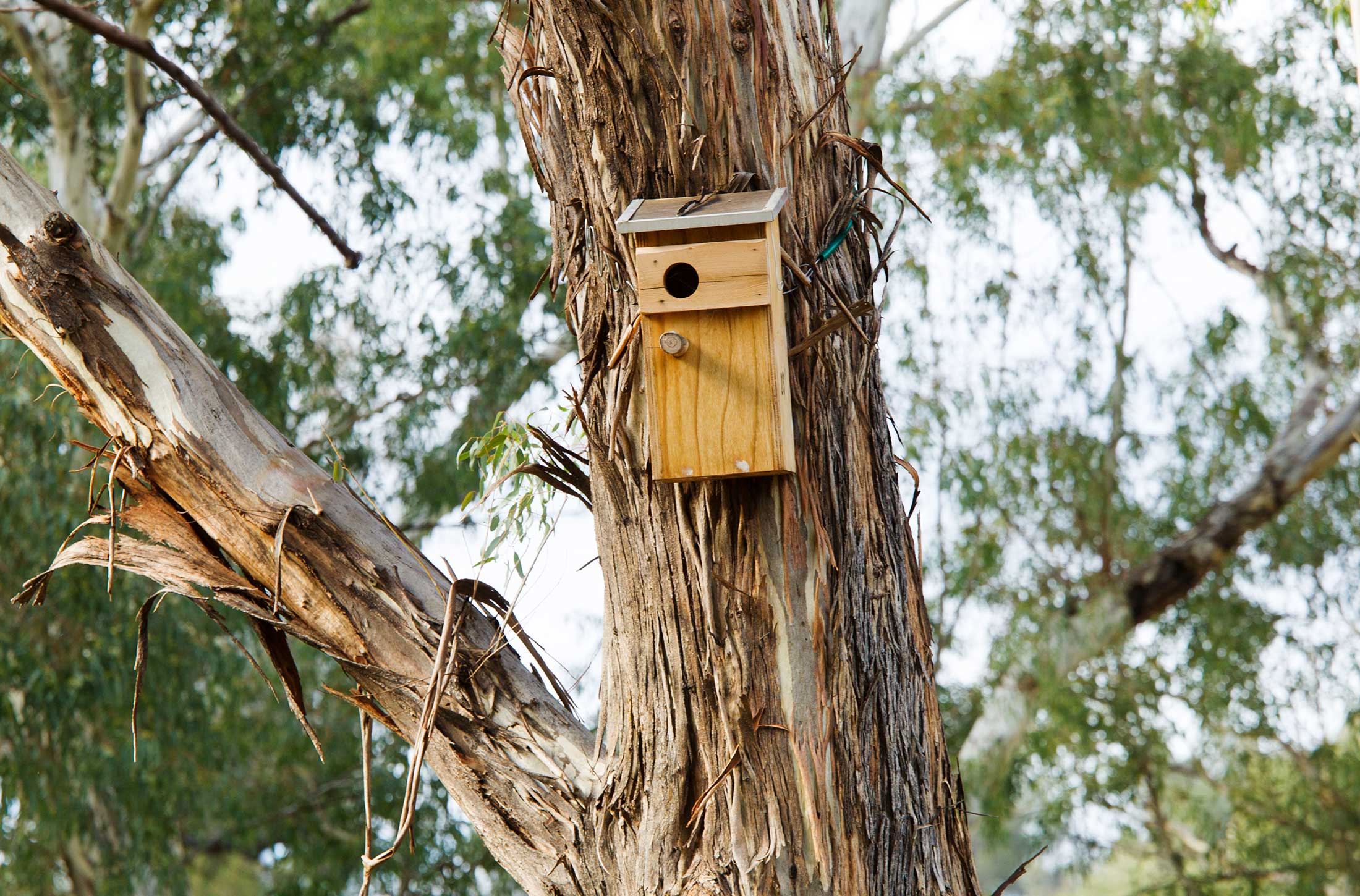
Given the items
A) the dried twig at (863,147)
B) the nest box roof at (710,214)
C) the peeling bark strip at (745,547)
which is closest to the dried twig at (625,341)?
the peeling bark strip at (745,547)

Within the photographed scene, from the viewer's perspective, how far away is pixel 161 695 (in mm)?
5754

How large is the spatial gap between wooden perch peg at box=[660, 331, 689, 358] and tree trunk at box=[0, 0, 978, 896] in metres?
0.06

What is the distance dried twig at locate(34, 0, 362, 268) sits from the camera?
1327 millimetres

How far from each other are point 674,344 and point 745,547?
26cm

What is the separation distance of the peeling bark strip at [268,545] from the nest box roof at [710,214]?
0.56 metres

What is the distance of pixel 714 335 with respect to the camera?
4.93 feet

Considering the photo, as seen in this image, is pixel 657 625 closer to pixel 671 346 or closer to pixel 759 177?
pixel 671 346

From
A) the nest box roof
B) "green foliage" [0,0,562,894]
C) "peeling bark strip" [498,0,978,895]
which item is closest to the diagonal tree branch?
"green foliage" [0,0,562,894]

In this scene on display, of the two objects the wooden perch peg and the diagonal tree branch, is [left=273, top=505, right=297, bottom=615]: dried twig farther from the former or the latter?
the diagonal tree branch

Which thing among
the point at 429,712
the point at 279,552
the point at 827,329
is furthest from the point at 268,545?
the point at 827,329

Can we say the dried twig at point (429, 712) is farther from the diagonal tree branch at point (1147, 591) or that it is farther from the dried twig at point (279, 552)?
the diagonal tree branch at point (1147, 591)

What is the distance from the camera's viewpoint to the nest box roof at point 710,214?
1.45 m

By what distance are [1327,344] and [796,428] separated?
7221mm

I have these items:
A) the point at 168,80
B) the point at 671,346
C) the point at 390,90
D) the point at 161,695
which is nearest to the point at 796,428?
the point at 671,346
